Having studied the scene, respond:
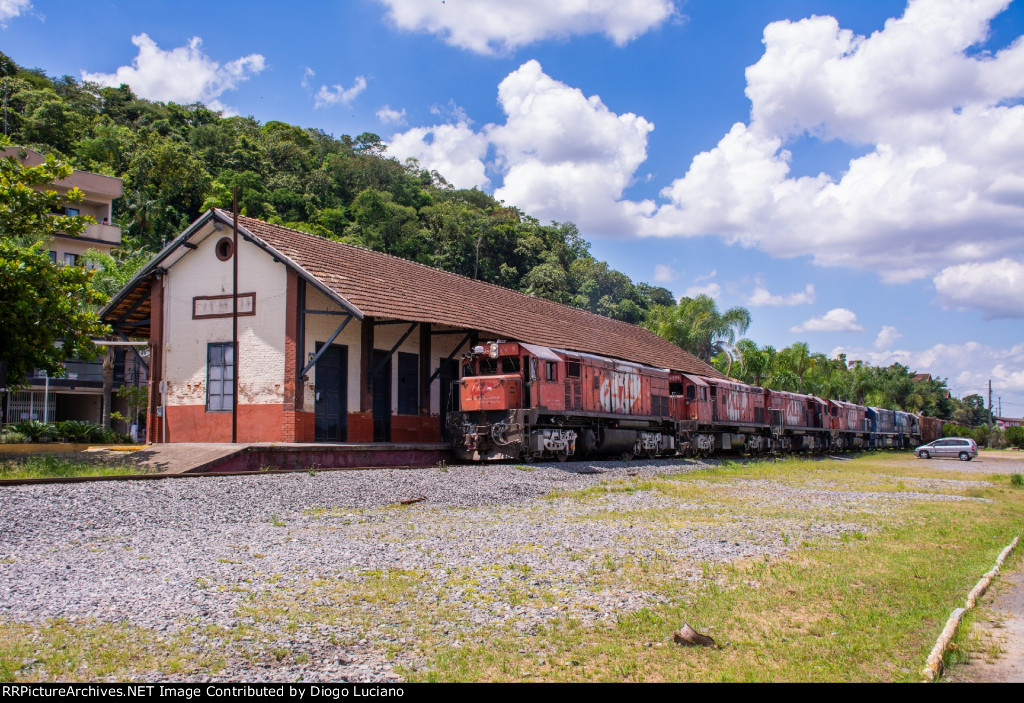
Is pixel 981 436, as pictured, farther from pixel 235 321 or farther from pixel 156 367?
pixel 156 367

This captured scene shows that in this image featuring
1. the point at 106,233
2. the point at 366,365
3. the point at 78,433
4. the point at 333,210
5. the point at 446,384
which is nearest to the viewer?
the point at 366,365

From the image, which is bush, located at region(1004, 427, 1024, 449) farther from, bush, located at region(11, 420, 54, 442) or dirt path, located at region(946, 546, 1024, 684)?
bush, located at region(11, 420, 54, 442)

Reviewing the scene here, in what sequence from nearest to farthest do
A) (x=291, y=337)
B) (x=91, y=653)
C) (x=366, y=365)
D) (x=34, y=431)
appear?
(x=91, y=653), (x=291, y=337), (x=366, y=365), (x=34, y=431)

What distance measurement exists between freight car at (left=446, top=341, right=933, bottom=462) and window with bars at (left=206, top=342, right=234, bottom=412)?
6300mm

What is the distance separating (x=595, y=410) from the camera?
74.2 ft

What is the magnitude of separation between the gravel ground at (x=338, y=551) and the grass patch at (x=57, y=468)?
2607 millimetres

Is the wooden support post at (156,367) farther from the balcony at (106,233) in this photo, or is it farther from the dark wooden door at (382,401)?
the balcony at (106,233)

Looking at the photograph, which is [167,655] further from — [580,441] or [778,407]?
[778,407]

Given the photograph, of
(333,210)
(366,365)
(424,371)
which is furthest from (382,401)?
(333,210)

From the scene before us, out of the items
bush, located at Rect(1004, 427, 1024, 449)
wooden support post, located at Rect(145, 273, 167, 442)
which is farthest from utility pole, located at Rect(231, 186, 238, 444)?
bush, located at Rect(1004, 427, 1024, 449)

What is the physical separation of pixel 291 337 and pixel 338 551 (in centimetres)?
1327

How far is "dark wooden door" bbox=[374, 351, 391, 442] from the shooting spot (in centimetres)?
2258

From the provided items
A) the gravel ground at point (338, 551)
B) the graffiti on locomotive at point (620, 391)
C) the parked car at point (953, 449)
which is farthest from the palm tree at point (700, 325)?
the gravel ground at point (338, 551)
